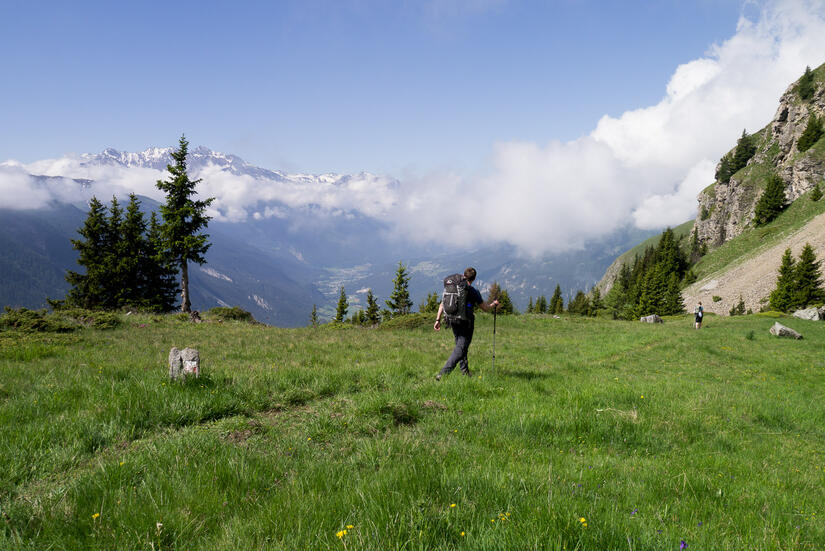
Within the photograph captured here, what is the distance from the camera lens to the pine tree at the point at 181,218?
123 ft

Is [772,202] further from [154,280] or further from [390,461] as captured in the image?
[154,280]

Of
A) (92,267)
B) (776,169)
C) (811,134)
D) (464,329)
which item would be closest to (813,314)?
(464,329)

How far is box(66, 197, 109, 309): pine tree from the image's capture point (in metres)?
43.4

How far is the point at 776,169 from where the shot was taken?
11094 centimetres

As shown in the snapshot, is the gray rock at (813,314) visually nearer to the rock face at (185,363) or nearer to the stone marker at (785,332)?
the stone marker at (785,332)

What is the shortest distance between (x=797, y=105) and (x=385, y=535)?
588ft

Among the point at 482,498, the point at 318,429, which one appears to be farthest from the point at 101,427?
the point at 482,498

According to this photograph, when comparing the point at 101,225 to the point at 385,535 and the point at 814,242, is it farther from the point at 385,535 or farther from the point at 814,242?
the point at 814,242

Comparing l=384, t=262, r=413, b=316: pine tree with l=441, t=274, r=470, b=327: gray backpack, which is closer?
l=441, t=274, r=470, b=327: gray backpack

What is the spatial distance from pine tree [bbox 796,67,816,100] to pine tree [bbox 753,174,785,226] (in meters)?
54.7

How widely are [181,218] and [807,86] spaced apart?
587 ft

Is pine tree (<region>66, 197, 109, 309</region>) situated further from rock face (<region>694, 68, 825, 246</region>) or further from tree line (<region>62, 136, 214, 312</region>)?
rock face (<region>694, 68, 825, 246</region>)

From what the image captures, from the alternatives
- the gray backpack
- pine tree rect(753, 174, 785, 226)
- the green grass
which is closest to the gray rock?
the green grass

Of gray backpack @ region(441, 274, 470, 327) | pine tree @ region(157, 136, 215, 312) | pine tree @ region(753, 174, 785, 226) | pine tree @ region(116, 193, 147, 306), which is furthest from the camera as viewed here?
pine tree @ region(753, 174, 785, 226)
